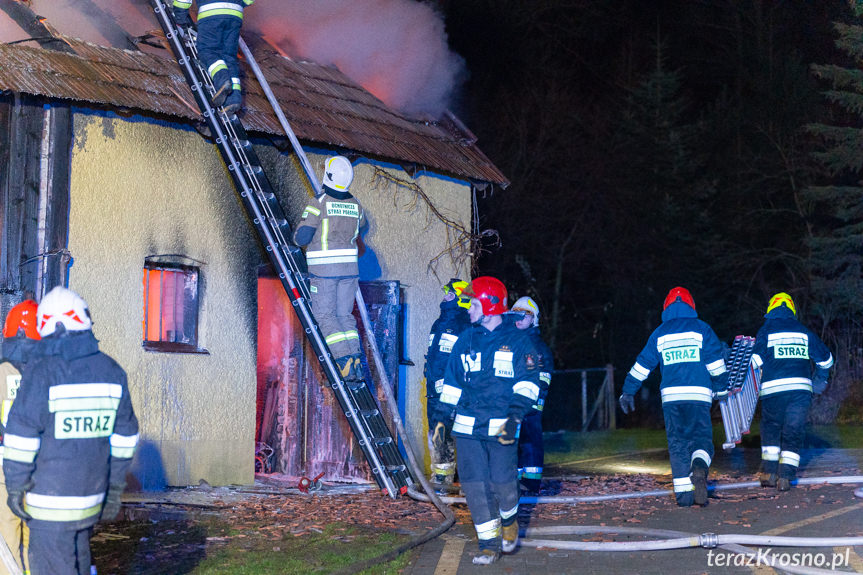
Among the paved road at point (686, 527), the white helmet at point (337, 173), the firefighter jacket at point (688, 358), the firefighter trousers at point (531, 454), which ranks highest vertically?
the white helmet at point (337, 173)

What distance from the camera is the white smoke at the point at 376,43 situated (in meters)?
13.2

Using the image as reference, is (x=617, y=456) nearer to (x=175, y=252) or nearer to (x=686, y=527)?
(x=686, y=527)

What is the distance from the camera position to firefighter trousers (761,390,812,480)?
10.2 m

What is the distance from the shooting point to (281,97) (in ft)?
36.6

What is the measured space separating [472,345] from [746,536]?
Result: 92.4 inches

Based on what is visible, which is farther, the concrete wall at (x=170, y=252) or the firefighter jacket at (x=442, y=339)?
the firefighter jacket at (x=442, y=339)

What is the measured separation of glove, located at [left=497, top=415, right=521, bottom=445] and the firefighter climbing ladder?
297 centimetres

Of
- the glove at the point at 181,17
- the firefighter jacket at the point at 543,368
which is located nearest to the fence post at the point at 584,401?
the firefighter jacket at the point at 543,368

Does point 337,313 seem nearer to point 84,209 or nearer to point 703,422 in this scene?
point 84,209

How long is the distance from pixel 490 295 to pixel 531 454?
11.6 feet

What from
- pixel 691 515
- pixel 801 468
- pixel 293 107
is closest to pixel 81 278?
pixel 293 107

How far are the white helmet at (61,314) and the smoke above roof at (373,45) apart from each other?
8414mm

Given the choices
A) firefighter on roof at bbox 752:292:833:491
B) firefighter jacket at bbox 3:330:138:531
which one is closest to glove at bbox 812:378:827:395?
firefighter on roof at bbox 752:292:833:491

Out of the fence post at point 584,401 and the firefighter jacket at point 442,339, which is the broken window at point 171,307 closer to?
the firefighter jacket at point 442,339
